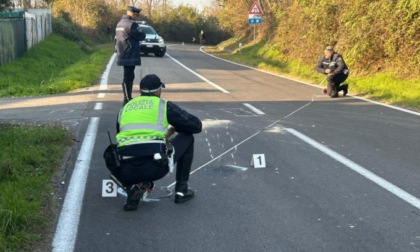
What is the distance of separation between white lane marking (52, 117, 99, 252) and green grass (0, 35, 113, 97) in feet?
25.1

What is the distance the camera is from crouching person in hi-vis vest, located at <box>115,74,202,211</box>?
505cm

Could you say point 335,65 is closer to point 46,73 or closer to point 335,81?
point 335,81

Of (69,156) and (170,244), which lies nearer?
(170,244)

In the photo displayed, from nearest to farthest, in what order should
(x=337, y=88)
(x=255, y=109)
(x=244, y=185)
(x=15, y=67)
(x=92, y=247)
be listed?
(x=92, y=247)
(x=244, y=185)
(x=255, y=109)
(x=337, y=88)
(x=15, y=67)

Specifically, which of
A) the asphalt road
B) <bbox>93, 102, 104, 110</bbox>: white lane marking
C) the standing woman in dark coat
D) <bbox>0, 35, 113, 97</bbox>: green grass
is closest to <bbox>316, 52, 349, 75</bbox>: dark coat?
the asphalt road

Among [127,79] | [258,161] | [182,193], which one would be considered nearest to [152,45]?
[127,79]

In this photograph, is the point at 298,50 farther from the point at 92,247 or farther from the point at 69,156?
the point at 92,247

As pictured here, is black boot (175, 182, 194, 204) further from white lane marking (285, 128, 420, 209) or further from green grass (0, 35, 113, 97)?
green grass (0, 35, 113, 97)

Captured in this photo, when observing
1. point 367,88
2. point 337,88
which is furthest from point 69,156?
point 367,88

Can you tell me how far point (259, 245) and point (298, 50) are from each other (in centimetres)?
2041

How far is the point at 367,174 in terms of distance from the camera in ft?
20.6

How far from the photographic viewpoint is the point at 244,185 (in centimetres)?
589

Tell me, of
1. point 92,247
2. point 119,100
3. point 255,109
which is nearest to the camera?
point 92,247

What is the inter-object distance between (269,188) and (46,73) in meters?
17.1
